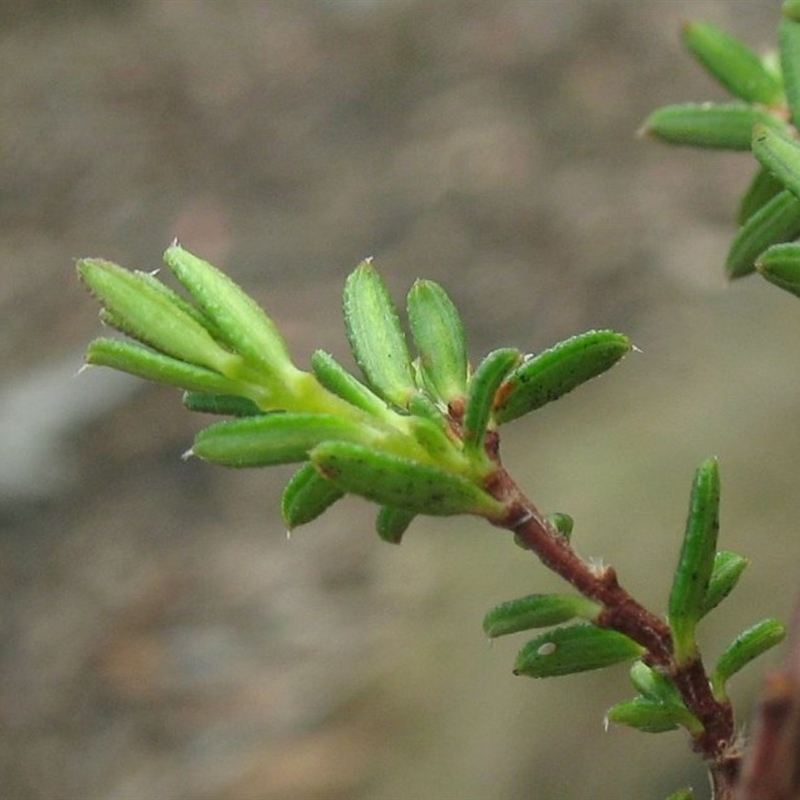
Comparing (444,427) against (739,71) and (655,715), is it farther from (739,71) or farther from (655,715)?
(739,71)

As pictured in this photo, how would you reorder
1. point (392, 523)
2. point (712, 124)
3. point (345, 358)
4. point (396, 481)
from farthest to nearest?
point (345, 358), point (712, 124), point (392, 523), point (396, 481)

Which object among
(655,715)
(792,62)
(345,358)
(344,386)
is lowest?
(655,715)

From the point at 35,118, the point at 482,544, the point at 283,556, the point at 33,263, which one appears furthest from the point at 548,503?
the point at 35,118

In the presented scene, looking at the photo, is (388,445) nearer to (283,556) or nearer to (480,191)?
(283,556)

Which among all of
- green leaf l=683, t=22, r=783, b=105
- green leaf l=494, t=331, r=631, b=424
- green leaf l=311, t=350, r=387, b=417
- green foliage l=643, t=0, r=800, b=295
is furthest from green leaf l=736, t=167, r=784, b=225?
green leaf l=311, t=350, r=387, b=417

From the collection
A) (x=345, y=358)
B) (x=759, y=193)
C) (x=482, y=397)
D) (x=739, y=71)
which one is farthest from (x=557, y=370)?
(x=345, y=358)

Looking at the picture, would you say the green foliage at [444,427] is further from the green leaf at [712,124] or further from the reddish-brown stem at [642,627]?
the green leaf at [712,124]
